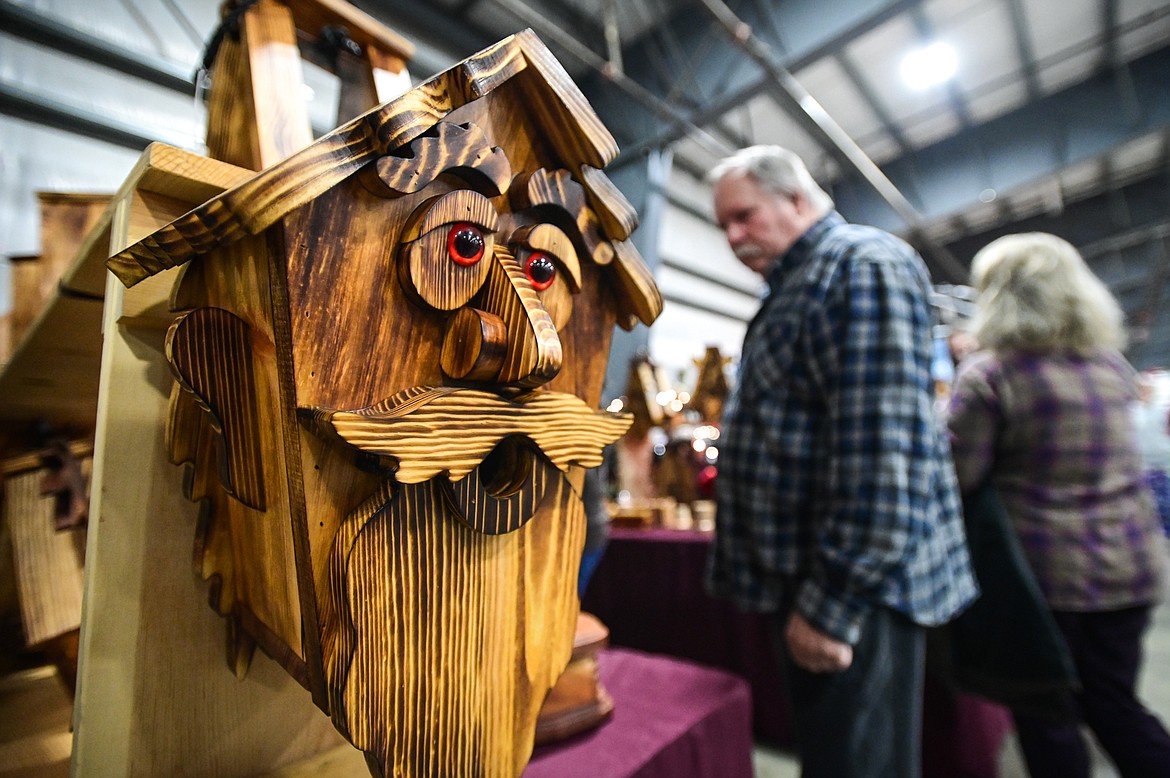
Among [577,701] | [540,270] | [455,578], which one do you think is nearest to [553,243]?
[540,270]

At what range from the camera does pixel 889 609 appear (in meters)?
0.83

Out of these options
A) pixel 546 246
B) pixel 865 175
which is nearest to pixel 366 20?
pixel 546 246

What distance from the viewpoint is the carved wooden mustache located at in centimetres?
32

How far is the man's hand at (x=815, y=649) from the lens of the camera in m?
0.80

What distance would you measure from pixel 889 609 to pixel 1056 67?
4525 millimetres

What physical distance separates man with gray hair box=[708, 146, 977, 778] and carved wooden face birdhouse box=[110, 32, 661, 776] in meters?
0.50

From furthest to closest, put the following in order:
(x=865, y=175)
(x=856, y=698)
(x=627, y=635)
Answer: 1. (x=865, y=175)
2. (x=627, y=635)
3. (x=856, y=698)

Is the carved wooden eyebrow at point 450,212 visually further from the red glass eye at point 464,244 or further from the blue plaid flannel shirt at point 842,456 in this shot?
the blue plaid flannel shirt at point 842,456

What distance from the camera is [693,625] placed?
5.75ft

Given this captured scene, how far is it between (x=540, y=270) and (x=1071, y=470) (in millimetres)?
1262

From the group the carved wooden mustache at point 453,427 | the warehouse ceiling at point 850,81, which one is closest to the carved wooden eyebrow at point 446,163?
the carved wooden mustache at point 453,427

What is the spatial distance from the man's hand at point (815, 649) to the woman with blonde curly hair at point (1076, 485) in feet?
1.87

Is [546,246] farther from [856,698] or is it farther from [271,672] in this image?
[856,698]

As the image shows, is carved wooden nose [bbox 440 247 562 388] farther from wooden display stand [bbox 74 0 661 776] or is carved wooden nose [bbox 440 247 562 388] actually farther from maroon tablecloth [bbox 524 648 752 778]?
maroon tablecloth [bbox 524 648 752 778]
